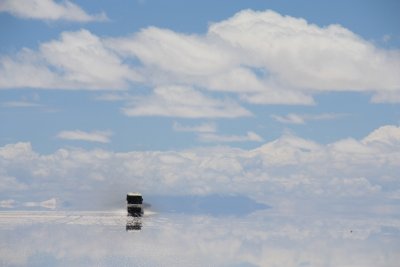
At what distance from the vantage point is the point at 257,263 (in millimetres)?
140500

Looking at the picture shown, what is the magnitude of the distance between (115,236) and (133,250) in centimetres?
4431

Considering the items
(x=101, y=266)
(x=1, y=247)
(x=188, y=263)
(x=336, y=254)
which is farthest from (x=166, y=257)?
(x=336, y=254)

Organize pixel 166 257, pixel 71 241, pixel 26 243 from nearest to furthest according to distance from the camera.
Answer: pixel 166 257 → pixel 26 243 → pixel 71 241

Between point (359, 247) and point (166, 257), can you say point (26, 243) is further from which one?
point (359, 247)

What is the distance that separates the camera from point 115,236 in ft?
629

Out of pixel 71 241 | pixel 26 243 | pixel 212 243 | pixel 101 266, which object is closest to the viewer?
pixel 101 266

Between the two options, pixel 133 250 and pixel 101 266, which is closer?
pixel 101 266

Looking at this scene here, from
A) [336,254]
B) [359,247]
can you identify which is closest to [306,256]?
[336,254]

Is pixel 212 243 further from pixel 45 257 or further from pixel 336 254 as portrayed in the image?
pixel 45 257

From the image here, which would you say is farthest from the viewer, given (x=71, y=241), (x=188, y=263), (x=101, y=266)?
(x=71, y=241)

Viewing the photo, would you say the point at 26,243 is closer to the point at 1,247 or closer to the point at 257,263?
the point at 1,247

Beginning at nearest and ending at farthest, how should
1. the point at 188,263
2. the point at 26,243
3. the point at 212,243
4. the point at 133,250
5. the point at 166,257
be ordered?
the point at 188,263, the point at 166,257, the point at 133,250, the point at 26,243, the point at 212,243

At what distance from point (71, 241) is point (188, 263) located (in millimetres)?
50174

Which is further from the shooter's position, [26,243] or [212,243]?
[212,243]
